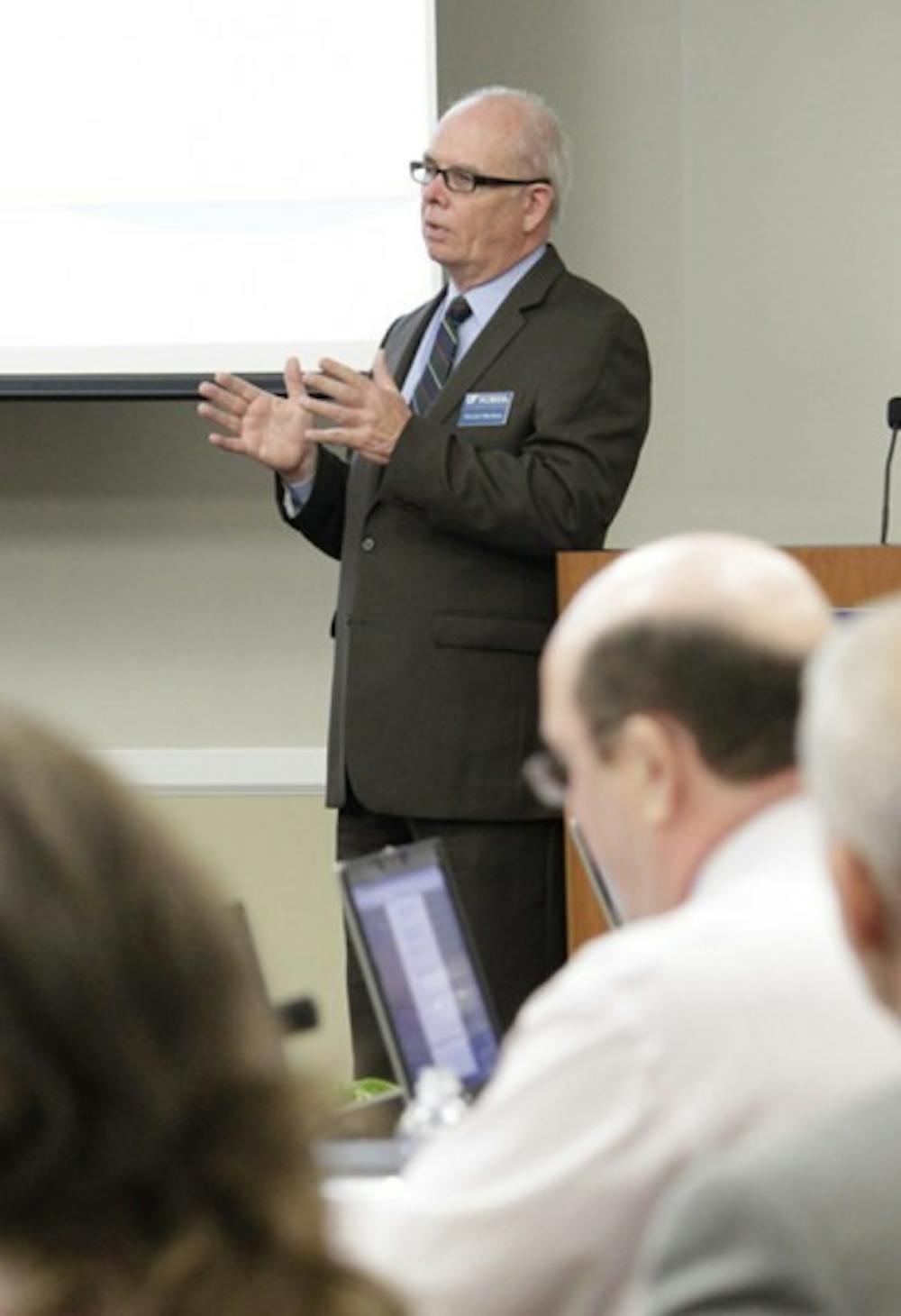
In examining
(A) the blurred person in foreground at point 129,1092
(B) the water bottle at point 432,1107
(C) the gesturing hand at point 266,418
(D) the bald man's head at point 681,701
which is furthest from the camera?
(C) the gesturing hand at point 266,418

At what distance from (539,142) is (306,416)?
24.7 inches

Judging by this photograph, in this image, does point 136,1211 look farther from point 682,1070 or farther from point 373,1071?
point 373,1071

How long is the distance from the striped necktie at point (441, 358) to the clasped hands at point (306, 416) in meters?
0.08

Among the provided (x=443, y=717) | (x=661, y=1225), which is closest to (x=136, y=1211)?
(x=661, y=1225)

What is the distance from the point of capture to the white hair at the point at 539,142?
4.34 meters

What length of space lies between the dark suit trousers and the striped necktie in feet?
2.13

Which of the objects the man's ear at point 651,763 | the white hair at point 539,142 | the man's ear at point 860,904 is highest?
the white hair at point 539,142

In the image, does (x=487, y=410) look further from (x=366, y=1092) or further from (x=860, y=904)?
(x=860, y=904)

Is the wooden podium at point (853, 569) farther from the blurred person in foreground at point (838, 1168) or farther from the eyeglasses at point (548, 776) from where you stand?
the blurred person in foreground at point (838, 1168)

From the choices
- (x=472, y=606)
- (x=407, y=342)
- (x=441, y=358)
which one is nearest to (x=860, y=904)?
(x=472, y=606)

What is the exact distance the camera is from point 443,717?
419 cm

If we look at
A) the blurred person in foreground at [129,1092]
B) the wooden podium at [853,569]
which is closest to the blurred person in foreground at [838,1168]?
the blurred person in foreground at [129,1092]

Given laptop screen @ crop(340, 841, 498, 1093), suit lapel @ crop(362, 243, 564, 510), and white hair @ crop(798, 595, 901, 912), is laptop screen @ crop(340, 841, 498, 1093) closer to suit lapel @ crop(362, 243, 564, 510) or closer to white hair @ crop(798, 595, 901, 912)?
white hair @ crop(798, 595, 901, 912)

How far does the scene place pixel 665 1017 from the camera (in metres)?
1.73
